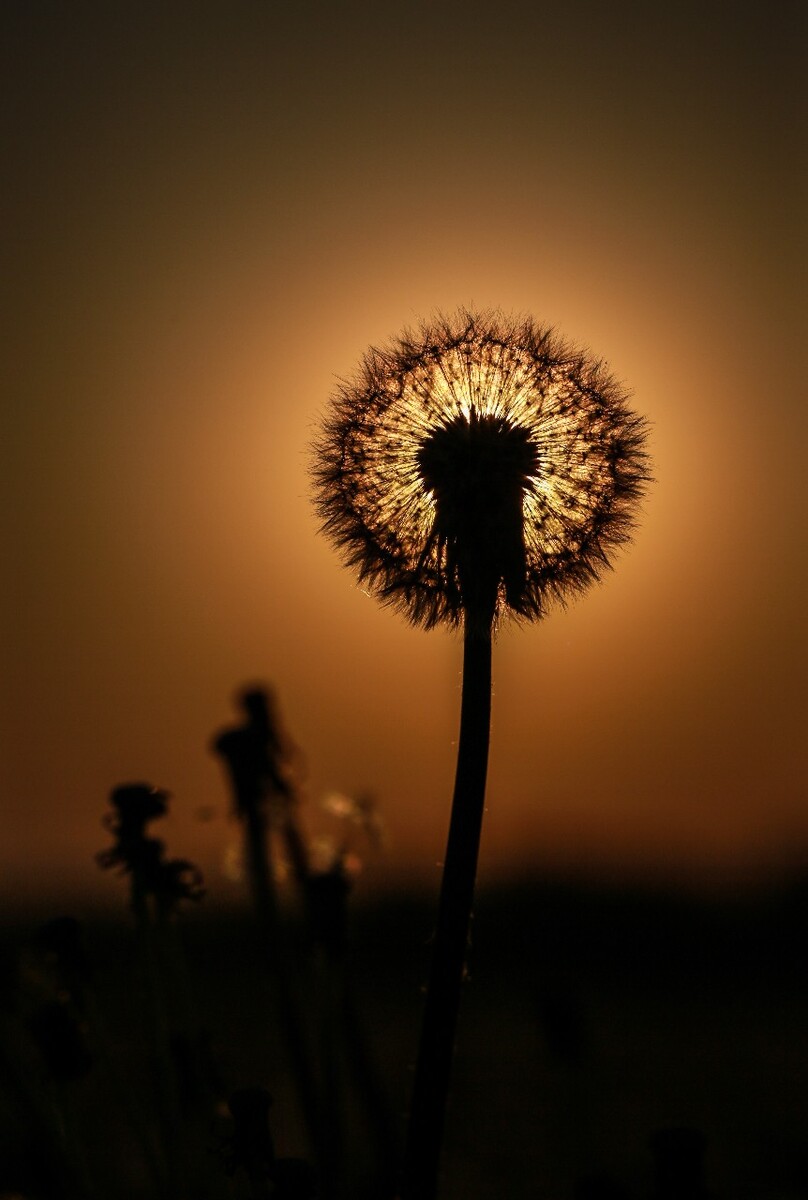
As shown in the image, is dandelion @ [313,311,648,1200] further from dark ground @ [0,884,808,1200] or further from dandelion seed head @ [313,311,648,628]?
dark ground @ [0,884,808,1200]

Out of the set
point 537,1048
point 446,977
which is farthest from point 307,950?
point 537,1048

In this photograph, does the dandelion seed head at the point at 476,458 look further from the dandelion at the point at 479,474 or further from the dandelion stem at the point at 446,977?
the dandelion stem at the point at 446,977

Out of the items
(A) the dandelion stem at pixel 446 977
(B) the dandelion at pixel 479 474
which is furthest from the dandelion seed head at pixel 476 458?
(A) the dandelion stem at pixel 446 977

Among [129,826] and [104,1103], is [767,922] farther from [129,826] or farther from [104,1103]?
[129,826]

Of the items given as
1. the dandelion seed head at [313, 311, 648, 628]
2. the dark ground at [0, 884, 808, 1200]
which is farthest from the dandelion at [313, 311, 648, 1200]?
the dark ground at [0, 884, 808, 1200]

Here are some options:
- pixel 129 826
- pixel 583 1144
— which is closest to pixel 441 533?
pixel 129 826

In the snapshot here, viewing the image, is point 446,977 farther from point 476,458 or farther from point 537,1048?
point 537,1048
